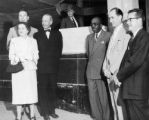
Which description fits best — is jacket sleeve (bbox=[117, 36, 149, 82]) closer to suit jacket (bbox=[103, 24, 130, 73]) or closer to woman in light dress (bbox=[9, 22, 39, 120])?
suit jacket (bbox=[103, 24, 130, 73])

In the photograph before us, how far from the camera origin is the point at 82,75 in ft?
16.0

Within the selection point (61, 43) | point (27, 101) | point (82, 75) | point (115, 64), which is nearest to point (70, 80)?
point (82, 75)

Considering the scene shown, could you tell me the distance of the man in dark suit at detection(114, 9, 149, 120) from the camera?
2832 millimetres

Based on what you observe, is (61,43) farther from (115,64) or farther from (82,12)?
(82,12)

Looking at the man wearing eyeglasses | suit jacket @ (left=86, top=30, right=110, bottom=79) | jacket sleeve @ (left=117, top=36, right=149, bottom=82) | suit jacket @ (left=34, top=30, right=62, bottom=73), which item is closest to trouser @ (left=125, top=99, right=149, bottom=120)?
jacket sleeve @ (left=117, top=36, right=149, bottom=82)

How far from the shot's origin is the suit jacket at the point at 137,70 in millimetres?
2824

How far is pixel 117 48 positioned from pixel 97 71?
0.74m

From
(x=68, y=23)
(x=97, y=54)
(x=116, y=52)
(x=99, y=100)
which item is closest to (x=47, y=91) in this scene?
(x=99, y=100)

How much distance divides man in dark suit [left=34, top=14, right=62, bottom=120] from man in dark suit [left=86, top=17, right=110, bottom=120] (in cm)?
63

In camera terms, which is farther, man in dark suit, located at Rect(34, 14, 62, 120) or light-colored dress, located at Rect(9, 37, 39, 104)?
man in dark suit, located at Rect(34, 14, 62, 120)

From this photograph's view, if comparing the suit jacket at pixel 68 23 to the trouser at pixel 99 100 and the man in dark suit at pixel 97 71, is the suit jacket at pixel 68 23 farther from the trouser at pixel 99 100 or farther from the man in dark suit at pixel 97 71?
the trouser at pixel 99 100

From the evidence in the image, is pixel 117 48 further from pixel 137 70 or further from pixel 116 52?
pixel 137 70

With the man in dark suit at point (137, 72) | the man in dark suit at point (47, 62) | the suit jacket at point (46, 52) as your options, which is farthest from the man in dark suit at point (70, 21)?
the man in dark suit at point (137, 72)

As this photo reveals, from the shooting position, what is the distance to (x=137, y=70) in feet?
9.57
